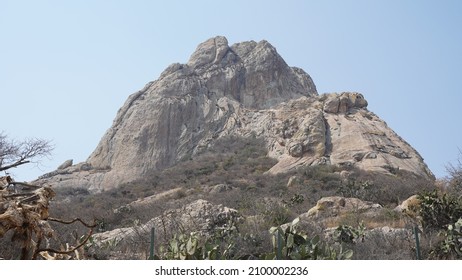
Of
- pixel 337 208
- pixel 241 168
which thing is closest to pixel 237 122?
pixel 241 168

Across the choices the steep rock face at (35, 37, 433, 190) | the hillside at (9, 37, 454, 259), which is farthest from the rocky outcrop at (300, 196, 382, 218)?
the steep rock face at (35, 37, 433, 190)

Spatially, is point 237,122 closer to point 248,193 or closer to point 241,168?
point 241,168

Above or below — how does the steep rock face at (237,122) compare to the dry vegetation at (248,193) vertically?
above

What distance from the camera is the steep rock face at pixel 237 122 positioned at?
1501 inches

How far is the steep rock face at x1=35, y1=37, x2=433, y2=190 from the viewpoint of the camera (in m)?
38.1

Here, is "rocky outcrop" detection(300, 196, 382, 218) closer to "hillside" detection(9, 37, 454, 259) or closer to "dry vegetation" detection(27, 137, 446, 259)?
"hillside" detection(9, 37, 454, 259)

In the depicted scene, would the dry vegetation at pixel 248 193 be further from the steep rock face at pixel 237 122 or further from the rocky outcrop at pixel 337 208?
the steep rock face at pixel 237 122

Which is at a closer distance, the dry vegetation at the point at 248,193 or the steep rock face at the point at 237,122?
the dry vegetation at the point at 248,193

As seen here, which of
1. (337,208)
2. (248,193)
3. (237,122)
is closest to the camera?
(337,208)

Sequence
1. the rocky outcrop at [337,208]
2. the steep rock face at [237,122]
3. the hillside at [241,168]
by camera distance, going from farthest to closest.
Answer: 1. the steep rock face at [237,122]
2. the rocky outcrop at [337,208]
3. the hillside at [241,168]

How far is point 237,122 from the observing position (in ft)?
174

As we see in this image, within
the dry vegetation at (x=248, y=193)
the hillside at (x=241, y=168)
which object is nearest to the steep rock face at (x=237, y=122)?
the hillside at (x=241, y=168)
